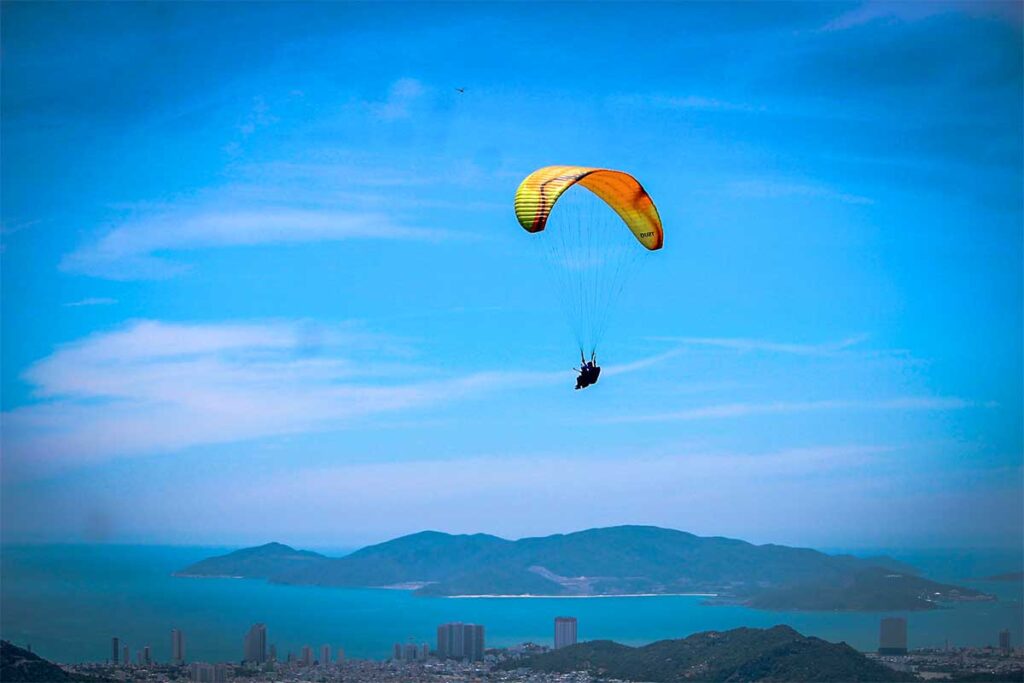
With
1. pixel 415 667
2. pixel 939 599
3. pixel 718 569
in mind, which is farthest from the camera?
pixel 718 569

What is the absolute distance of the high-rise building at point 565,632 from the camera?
47.7m

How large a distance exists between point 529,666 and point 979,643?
18.2 meters

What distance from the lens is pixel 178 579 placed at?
76625mm

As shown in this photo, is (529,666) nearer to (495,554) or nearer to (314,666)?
(314,666)

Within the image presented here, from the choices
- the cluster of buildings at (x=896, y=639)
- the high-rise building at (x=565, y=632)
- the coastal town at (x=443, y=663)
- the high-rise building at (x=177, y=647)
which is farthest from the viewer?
the high-rise building at (x=565, y=632)

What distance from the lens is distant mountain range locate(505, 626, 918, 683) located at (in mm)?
36344

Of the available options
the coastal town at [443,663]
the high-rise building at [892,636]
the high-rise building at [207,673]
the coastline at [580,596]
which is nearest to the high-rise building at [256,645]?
the coastal town at [443,663]

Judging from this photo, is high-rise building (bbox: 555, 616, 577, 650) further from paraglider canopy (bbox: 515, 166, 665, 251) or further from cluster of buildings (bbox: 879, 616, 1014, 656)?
paraglider canopy (bbox: 515, 166, 665, 251)

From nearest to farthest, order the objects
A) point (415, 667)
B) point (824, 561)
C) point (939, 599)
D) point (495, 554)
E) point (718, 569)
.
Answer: point (415, 667), point (939, 599), point (824, 561), point (718, 569), point (495, 554)

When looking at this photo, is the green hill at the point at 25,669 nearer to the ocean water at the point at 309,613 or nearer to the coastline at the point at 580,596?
the ocean water at the point at 309,613

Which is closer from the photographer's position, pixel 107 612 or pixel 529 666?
pixel 529 666

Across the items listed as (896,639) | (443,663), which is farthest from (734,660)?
(443,663)

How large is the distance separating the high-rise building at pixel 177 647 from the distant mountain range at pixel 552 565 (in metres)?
26.2

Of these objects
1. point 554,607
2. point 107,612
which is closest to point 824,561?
point 554,607
